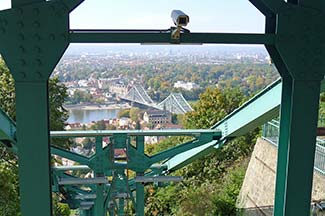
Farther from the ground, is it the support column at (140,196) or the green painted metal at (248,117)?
the green painted metal at (248,117)

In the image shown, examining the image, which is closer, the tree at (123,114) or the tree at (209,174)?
the tree at (123,114)

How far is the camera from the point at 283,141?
179cm

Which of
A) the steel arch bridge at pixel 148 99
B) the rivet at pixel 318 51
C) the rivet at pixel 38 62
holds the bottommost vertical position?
the steel arch bridge at pixel 148 99

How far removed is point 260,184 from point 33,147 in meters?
7.14

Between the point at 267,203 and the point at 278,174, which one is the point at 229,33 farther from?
the point at 267,203

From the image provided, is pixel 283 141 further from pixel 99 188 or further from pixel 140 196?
pixel 140 196

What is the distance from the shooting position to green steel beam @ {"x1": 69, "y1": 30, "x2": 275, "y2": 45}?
155 centimetres

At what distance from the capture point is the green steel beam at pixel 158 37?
5.08 ft

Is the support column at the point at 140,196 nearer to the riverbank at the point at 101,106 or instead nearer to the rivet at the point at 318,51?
the riverbank at the point at 101,106

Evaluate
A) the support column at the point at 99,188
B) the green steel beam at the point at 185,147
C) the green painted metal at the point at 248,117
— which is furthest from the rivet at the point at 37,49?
the green steel beam at the point at 185,147

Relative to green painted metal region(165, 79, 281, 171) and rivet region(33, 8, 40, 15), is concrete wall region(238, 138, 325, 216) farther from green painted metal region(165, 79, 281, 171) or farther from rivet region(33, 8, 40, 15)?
rivet region(33, 8, 40, 15)

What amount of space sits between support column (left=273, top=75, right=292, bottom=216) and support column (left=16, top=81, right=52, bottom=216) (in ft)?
3.60

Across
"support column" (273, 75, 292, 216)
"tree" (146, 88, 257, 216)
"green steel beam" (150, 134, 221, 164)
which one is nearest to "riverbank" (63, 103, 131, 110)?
"green steel beam" (150, 134, 221, 164)

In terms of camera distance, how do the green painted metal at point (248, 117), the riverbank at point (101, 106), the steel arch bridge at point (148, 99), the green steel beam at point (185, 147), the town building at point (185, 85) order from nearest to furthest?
1. the green painted metal at point (248, 117)
2. the green steel beam at point (185, 147)
3. the steel arch bridge at point (148, 99)
4. the riverbank at point (101, 106)
5. the town building at point (185, 85)
